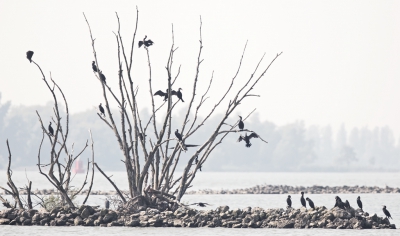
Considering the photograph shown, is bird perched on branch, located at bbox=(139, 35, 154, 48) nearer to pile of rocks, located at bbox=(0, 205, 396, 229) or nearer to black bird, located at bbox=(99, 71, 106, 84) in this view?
black bird, located at bbox=(99, 71, 106, 84)

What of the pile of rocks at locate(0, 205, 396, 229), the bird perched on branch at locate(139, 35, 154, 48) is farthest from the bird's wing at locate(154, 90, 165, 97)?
the pile of rocks at locate(0, 205, 396, 229)

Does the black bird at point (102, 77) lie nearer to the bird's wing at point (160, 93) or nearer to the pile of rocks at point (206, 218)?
the bird's wing at point (160, 93)

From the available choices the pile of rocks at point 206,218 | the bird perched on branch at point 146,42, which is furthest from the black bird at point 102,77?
the pile of rocks at point 206,218

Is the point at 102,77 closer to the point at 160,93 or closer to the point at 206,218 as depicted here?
the point at 160,93

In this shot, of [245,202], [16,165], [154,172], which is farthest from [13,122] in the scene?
[154,172]

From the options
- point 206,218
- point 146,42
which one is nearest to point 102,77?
point 146,42

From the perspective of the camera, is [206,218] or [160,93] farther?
Result: [160,93]

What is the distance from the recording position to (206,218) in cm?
2936

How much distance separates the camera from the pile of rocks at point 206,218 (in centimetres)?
2892

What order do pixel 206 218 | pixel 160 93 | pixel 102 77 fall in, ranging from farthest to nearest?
pixel 160 93
pixel 102 77
pixel 206 218

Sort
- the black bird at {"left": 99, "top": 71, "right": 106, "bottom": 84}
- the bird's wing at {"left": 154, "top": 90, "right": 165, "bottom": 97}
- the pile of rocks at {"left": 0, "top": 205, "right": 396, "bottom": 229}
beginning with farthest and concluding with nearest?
1. the bird's wing at {"left": 154, "top": 90, "right": 165, "bottom": 97}
2. the black bird at {"left": 99, "top": 71, "right": 106, "bottom": 84}
3. the pile of rocks at {"left": 0, "top": 205, "right": 396, "bottom": 229}

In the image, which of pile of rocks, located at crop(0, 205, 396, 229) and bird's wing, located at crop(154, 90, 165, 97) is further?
bird's wing, located at crop(154, 90, 165, 97)

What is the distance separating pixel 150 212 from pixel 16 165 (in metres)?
150

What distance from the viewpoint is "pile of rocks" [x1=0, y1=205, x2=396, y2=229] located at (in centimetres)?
2892
